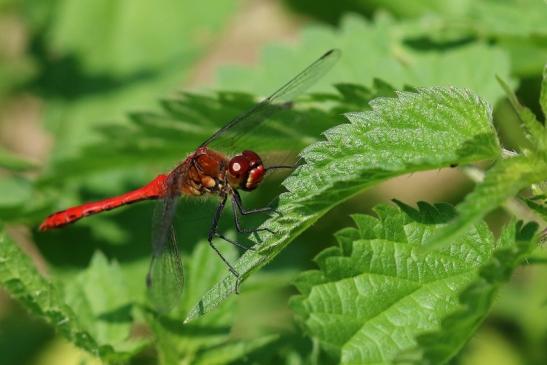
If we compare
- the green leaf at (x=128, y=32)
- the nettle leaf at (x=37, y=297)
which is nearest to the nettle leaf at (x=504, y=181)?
the nettle leaf at (x=37, y=297)

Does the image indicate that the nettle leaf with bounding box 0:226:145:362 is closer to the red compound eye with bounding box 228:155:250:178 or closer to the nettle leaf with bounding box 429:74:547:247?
the red compound eye with bounding box 228:155:250:178

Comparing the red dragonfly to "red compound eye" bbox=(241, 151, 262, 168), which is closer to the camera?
the red dragonfly

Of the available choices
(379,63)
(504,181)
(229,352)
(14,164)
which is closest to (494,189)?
(504,181)

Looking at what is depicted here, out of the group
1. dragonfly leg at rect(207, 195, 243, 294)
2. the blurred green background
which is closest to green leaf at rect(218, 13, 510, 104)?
the blurred green background

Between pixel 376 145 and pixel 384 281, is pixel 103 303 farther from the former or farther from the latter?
pixel 376 145

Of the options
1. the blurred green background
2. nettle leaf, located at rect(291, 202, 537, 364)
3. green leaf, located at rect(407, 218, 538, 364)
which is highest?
green leaf, located at rect(407, 218, 538, 364)

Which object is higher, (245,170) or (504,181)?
(504,181)

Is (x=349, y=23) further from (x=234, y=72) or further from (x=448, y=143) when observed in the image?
(x=448, y=143)
